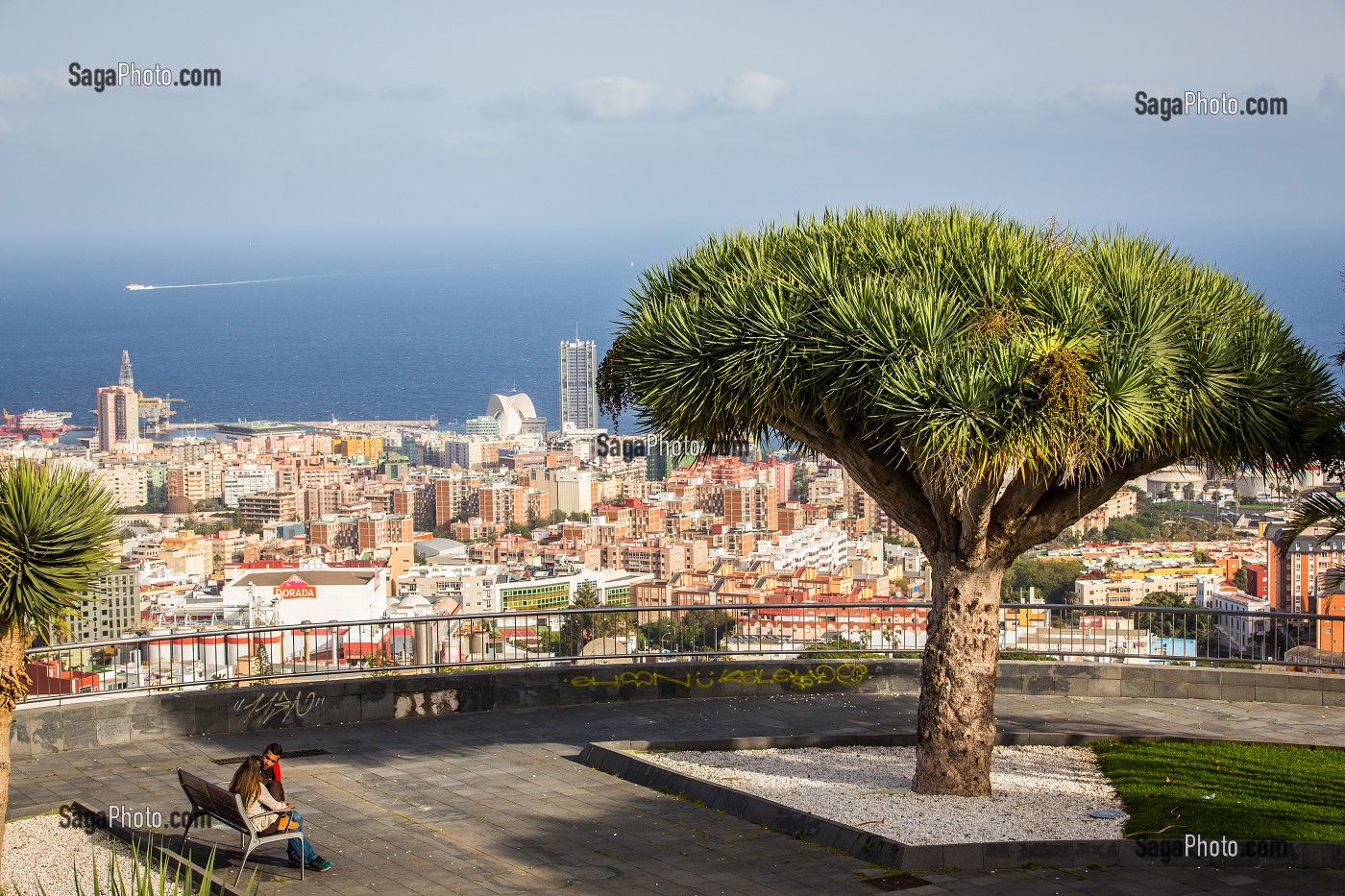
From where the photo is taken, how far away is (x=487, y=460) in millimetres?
99250

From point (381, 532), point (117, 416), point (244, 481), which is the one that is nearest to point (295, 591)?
point (381, 532)

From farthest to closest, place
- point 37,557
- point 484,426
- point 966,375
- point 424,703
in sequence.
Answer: point 484,426
point 424,703
point 966,375
point 37,557

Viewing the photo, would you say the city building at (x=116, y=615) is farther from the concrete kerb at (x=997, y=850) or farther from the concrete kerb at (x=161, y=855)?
the concrete kerb at (x=997, y=850)

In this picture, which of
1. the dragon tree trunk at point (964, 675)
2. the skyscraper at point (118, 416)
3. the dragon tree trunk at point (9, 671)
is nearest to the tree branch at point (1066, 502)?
the dragon tree trunk at point (964, 675)

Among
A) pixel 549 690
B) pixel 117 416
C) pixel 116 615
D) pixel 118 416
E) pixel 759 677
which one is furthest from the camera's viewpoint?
pixel 118 416

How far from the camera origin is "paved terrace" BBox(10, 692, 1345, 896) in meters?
10.4

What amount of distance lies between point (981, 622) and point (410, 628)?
24.4ft

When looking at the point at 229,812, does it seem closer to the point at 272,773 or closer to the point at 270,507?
the point at 272,773

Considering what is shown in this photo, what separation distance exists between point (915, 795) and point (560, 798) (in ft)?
9.87

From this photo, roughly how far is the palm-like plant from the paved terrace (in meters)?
2.17

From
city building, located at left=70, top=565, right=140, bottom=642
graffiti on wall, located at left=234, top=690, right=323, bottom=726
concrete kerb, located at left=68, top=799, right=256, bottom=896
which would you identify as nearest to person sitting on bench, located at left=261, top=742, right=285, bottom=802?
concrete kerb, located at left=68, top=799, right=256, bottom=896

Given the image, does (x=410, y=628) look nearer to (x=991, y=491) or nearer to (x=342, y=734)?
(x=342, y=734)

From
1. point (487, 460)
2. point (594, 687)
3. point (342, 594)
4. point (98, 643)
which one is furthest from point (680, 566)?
point (487, 460)

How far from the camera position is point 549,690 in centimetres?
1684
